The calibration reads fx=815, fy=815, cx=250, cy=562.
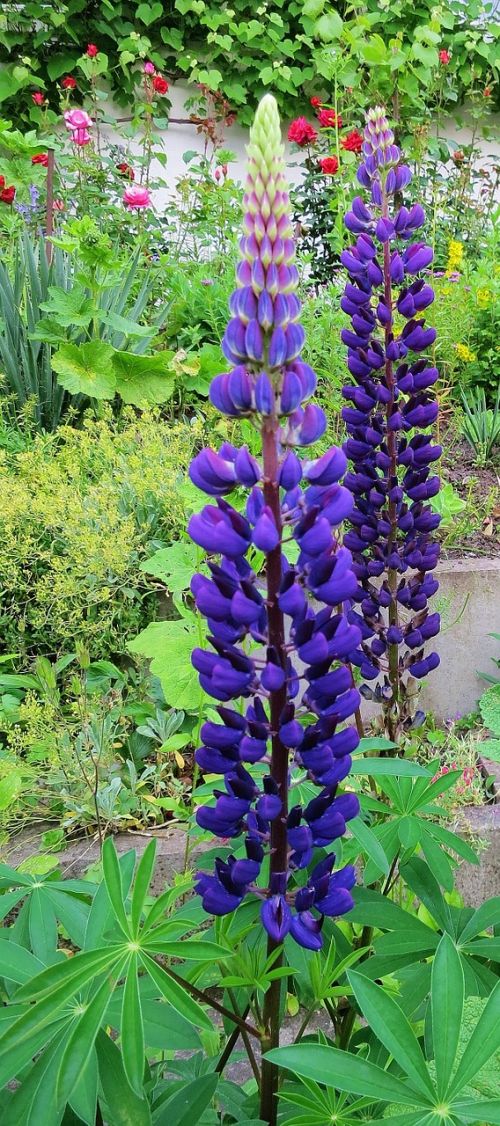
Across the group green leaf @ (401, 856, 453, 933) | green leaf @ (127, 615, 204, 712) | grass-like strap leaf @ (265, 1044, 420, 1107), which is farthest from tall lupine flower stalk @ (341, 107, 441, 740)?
grass-like strap leaf @ (265, 1044, 420, 1107)

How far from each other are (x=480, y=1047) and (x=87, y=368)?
297cm

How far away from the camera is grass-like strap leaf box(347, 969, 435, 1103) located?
818mm

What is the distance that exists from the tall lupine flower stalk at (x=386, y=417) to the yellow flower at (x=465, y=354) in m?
1.91

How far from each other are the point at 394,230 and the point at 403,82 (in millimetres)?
4386

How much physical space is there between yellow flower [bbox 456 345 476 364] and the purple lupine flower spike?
120 inches

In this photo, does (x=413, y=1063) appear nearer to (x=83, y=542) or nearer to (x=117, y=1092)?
(x=117, y=1092)

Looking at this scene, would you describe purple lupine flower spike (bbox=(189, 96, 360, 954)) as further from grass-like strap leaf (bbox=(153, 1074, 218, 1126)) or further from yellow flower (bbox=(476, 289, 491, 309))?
yellow flower (bbox=(476, 289, 491, 309))

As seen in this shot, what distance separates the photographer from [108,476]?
2.80m

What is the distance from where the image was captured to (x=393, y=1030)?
2.77 feet

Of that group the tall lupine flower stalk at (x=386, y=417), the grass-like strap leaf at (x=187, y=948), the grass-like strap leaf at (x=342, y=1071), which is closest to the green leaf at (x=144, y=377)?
the tall lupine flower stalk at (x=386, y=417)

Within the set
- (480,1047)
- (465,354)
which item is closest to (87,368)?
(465,354)

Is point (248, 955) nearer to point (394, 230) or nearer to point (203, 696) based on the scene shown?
point (203, 696)

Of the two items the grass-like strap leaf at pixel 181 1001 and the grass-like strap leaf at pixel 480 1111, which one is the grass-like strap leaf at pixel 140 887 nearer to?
the grass-like strap leaf at pixel 181 1001

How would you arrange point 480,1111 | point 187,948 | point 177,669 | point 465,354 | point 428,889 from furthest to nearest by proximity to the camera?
point 465,354
point 177,669
point 428,889
point 187,948
point 480,1111
